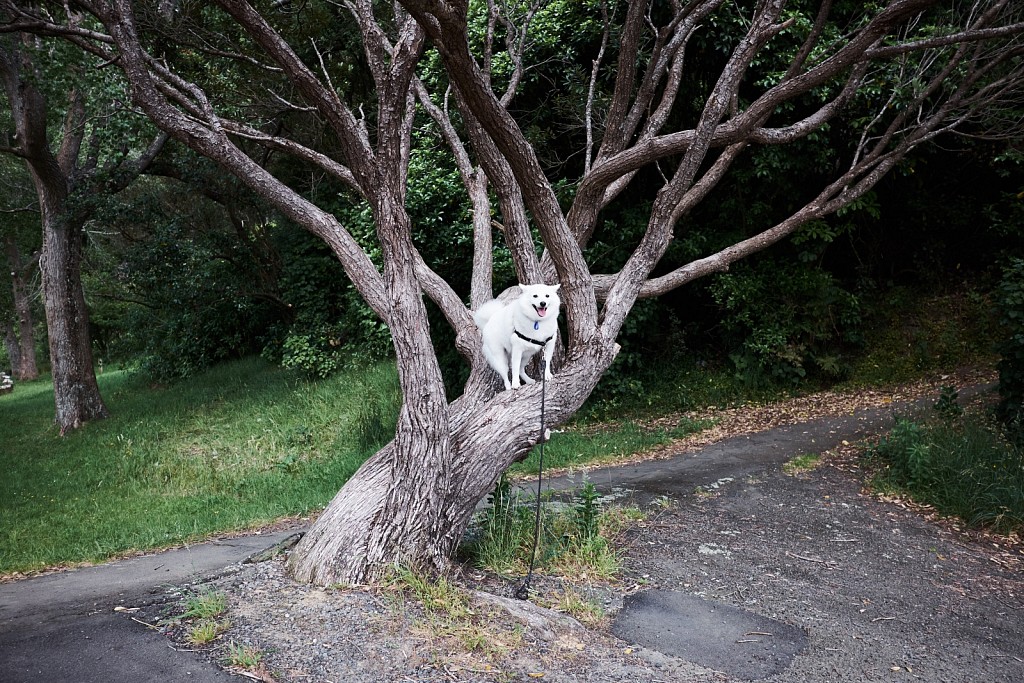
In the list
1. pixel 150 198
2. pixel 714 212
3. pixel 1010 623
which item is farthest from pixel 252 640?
pixel 150 198

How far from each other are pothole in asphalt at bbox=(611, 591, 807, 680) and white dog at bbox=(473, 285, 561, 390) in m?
1.98

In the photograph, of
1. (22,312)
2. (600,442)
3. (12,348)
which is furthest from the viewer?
(12,348)

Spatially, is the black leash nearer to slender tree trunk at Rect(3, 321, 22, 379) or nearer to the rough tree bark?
the rough tree bark

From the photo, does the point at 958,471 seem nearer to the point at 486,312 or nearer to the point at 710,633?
the point at 710,633

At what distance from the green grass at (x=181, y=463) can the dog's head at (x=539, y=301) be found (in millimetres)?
4488

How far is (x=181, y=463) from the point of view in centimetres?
1182

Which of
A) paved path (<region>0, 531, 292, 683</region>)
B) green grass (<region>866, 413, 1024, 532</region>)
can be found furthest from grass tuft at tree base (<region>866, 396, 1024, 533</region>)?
paved path (<region>0, 531, 292, 683</region>)

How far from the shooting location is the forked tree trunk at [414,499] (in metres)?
5.18

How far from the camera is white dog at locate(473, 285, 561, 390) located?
5.78m

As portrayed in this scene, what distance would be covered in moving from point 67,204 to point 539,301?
43.4ft

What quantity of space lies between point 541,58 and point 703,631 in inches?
400

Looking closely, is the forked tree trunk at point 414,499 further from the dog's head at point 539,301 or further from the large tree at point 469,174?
the dog's head at point 539,301

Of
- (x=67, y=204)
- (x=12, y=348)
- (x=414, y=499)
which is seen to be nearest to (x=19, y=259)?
(x=12, y=348)

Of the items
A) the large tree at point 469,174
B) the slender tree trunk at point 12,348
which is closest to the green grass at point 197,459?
the large tree at point 469,174
